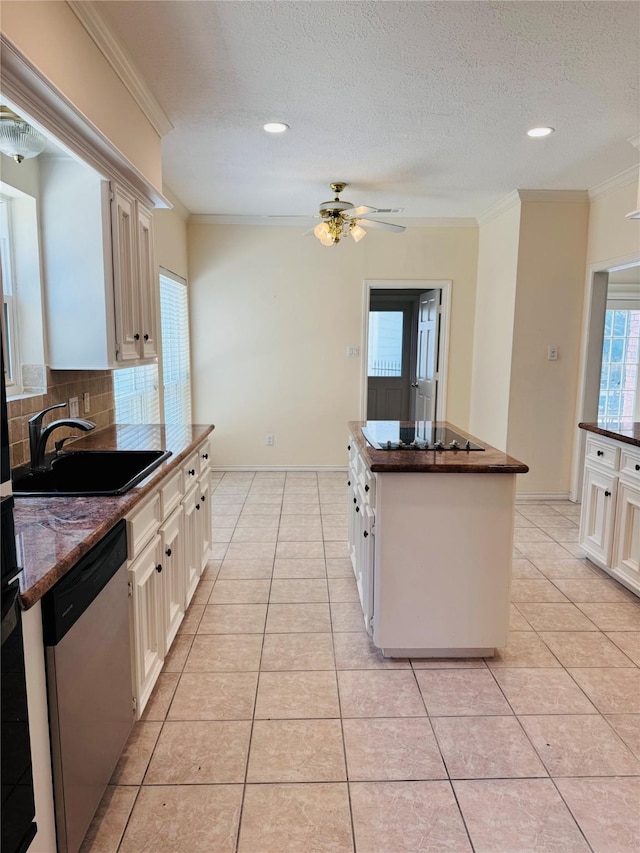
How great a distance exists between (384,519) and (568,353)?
10.6 feet

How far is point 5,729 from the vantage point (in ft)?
3.36

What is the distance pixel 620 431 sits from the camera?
3.17 m

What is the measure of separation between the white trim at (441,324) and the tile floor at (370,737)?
113 inches

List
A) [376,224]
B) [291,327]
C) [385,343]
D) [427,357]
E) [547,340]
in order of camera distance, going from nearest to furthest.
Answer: [376,224] → [547,340] → [291,327] → [427,357] → [385,343]

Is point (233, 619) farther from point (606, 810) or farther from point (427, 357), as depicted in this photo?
point (427, 357)

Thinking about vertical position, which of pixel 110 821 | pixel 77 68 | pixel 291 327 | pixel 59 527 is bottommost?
pixel 110 821

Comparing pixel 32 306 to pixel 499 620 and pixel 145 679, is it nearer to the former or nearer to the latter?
pixel 145 679

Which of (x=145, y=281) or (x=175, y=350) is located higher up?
(x=145, y=281)

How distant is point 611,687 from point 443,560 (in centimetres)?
86

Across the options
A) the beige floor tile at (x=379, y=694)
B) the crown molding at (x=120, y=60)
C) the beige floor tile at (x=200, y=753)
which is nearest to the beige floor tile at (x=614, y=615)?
the beige floor tile at (x=379, y=694)

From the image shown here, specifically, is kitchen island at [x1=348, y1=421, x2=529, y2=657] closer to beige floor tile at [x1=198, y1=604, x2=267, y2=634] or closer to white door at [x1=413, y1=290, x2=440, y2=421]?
beige floor tile at [x1=198, y1=604, x2=267, y2=634]

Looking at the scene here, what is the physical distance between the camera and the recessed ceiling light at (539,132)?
3.13 meters

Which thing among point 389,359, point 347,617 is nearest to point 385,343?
point 389,359

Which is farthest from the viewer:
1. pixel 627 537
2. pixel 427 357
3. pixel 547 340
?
pixel 427 357
